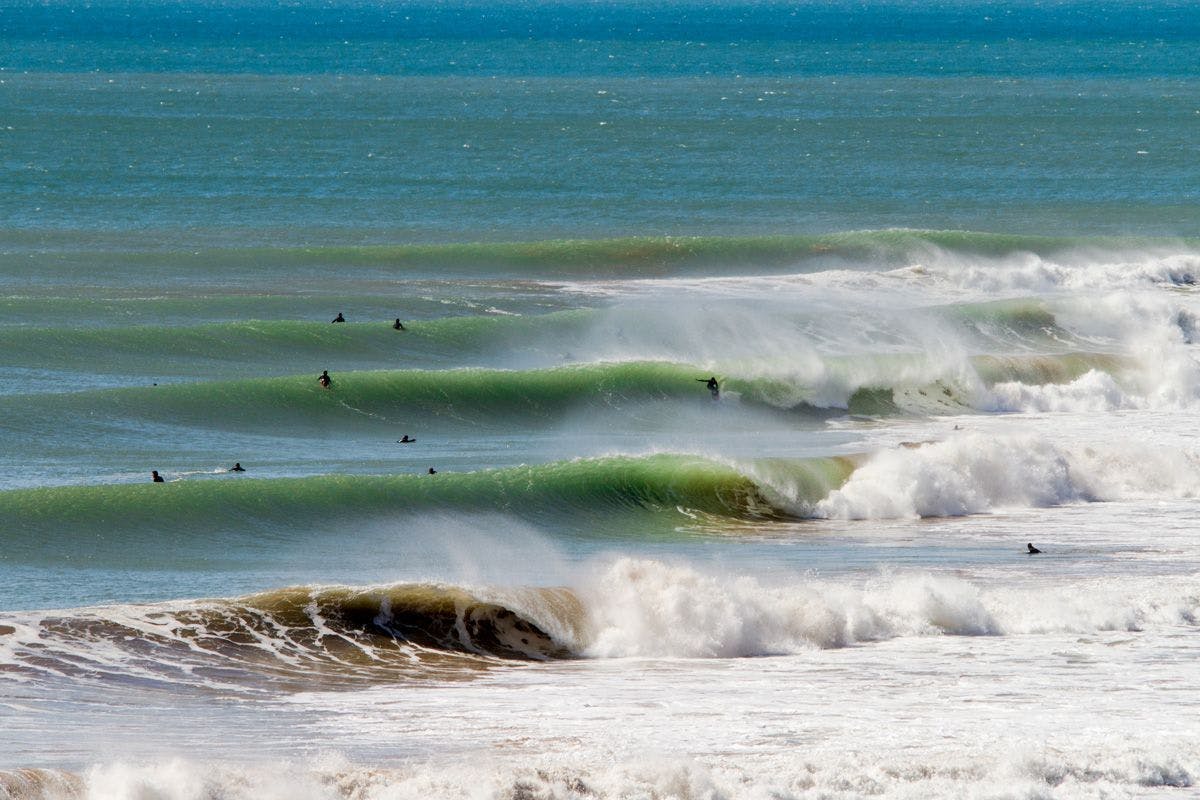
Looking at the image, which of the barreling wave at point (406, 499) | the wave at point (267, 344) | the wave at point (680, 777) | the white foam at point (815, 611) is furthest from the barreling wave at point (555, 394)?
the wave at point (680, 777)

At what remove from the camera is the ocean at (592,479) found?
1317cm

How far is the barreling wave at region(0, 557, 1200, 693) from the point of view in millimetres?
14922

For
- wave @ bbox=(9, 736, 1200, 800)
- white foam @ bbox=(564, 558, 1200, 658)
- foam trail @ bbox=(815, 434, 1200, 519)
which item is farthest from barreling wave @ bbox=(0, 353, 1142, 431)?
wave @ bbox=(9, 736, 1200, 800)

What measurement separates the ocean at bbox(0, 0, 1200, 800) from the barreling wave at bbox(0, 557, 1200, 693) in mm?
49

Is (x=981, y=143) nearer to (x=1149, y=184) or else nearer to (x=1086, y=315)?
(x=1149, y=184)

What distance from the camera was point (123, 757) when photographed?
12227 mm

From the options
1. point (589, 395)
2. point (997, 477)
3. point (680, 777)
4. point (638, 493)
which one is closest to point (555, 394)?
point (589, 395)

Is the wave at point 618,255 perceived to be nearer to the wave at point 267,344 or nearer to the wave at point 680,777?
the wave at point 267,344

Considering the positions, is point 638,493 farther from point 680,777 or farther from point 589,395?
point 680,777

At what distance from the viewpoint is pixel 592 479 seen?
22219 millimetres

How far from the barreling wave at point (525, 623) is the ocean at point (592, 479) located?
0.16 ft

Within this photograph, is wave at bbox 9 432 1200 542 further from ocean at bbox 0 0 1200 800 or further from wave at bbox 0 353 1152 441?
wave at bbox 0 353 1152 441

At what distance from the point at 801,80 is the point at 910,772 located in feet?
310

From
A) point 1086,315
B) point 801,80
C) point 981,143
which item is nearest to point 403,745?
point 1086,315
